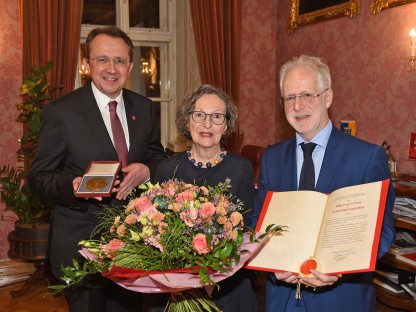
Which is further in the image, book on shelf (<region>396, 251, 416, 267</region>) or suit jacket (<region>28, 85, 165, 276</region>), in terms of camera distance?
book on shelf (<region>396, 251, 416, 267</region>)

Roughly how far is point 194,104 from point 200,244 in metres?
0.90

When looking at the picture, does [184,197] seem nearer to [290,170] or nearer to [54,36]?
[290,170]

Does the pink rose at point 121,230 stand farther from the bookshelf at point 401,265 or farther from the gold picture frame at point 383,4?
the gold picture frame at point 383,4

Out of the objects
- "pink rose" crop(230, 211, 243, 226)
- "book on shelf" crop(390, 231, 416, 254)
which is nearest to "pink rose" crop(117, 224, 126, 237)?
"pink rose" crop(230, 211, 243, 226)

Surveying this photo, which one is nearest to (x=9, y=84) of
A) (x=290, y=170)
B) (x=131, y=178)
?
(x=131, y=178)

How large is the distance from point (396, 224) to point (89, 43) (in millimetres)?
2455

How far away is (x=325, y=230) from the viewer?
1477 millimetres

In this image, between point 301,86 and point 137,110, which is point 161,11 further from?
point 301,86

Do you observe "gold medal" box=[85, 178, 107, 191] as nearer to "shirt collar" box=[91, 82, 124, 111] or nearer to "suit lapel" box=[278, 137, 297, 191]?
"shirt collar" box=[91, 82, 124, 111]

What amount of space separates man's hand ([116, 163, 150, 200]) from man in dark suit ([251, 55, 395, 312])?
608 mm

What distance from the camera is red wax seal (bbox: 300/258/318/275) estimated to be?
146 cm

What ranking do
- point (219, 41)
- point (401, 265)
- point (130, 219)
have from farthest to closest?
point (219, 41) → point (401, 265) → point (130, 219)

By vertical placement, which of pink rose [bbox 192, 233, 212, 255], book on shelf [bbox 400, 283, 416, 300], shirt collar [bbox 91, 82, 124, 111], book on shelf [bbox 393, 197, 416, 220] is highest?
shirt collar [bbox 91, 82, 124, 111]

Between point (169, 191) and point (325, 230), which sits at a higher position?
point (169, 191)
